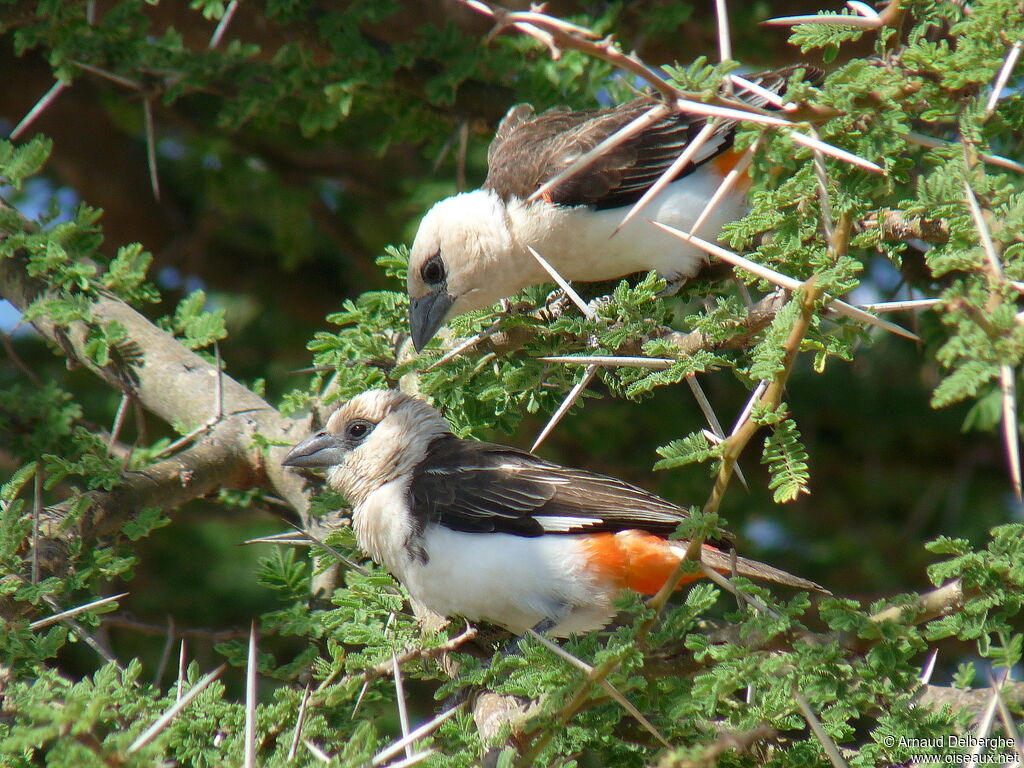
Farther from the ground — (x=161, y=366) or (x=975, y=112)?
(x=975, y=112)

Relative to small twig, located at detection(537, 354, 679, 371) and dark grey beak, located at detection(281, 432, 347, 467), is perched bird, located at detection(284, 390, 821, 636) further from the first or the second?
small twig, located at detection(537, 354, 679, 371)

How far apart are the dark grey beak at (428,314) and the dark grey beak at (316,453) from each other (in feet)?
1.81

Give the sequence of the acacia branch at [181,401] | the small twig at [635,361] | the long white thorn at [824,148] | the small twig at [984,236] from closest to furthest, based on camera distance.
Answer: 1. the small twig at [984,236]
2. the long white thorn at [824,148]
3. the small twig at [635,361]
4. the acacia branch at [181,401]

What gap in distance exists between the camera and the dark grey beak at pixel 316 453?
4.24 meters

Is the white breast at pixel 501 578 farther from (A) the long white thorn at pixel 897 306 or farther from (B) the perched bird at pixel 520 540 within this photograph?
(A) the long white thorn at pixel 897 306

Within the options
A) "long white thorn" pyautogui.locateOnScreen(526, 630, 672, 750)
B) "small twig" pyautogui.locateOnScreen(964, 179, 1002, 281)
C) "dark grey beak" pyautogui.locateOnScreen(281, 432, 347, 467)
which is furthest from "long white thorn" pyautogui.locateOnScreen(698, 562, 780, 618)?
"dark grey beak" pyautogui.locateOnScreen(281, 432, 347, 467)

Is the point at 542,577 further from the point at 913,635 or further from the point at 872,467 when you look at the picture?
the point at 872,467

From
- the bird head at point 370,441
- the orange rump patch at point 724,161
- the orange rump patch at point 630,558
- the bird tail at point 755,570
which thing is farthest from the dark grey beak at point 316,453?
the orange rump patch at point 724,161

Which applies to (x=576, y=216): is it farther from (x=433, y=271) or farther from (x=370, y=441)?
(x=370, y=441)

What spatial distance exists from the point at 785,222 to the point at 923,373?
4.99 m

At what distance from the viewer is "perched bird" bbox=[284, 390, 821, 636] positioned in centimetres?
372

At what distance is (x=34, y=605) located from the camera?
3094 millimetres

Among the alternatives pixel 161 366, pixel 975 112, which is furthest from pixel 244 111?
pixel 975 112

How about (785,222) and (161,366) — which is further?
(161,366)
